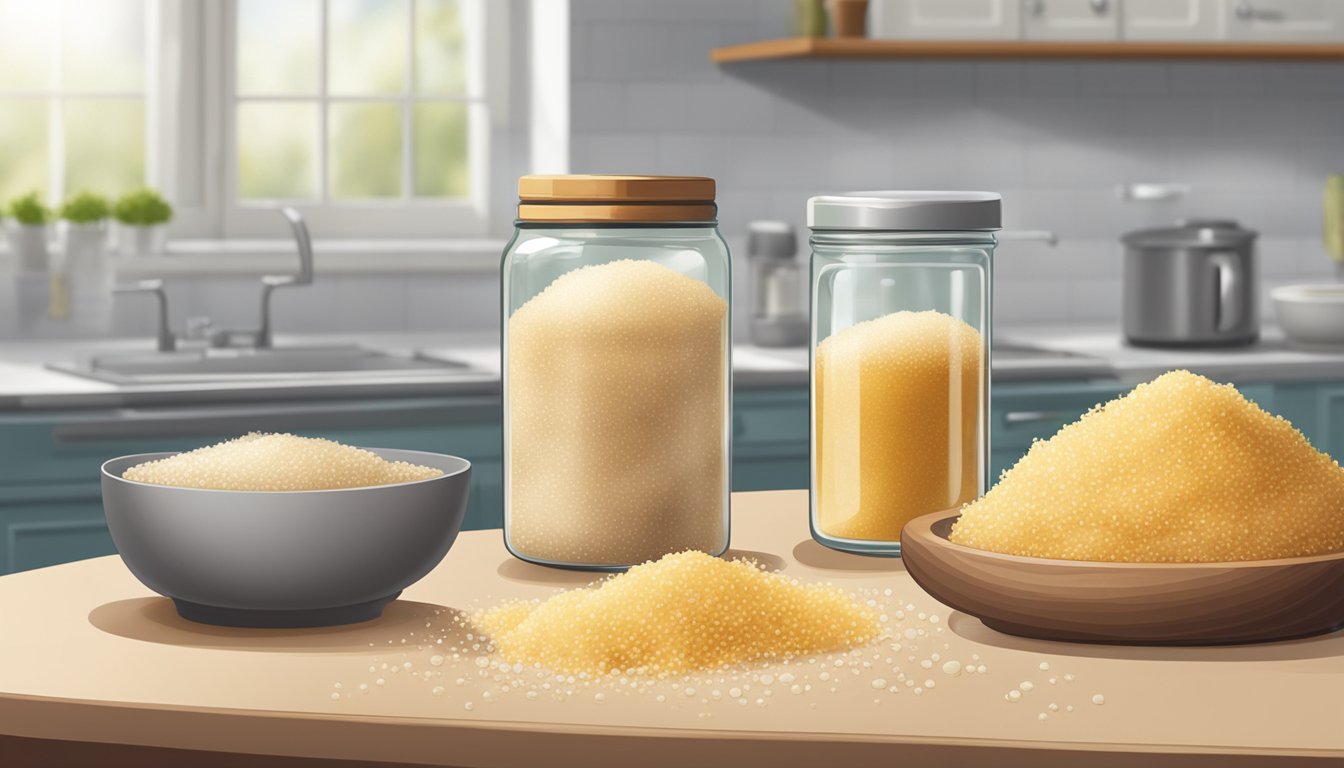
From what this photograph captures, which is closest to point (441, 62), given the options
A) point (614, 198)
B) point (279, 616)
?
point (614, 198)

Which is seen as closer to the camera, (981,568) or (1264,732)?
(1264,732)

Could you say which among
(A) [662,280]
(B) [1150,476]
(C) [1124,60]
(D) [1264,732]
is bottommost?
(D) [1264,732]

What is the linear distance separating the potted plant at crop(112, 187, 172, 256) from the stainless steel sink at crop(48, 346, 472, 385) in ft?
1.32

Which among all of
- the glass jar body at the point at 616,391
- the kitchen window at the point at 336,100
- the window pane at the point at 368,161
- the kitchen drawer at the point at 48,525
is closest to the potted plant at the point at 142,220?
the kitchen window at the point at 336,100

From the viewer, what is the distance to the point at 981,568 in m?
1.05

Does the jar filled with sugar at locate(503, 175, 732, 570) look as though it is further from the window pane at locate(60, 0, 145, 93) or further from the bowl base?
the window pane at locate(60, 0, 145, 93)

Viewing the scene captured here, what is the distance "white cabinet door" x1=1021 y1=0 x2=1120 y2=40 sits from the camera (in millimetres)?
3758

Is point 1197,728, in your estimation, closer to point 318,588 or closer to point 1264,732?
point 1264,732

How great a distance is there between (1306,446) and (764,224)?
2.69 m

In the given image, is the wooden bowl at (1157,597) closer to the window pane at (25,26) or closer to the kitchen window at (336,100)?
the kitchen window at (336,100)

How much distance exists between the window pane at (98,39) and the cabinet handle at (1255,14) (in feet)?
7.84

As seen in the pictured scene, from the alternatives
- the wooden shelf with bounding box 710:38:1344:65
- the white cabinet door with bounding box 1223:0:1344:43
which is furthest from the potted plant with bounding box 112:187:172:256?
the white cabinet door with bounding box 1223:0:1344:43

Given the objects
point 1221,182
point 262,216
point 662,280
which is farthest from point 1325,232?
point 662,280

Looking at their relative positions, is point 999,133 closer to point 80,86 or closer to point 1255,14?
point 1255,14
